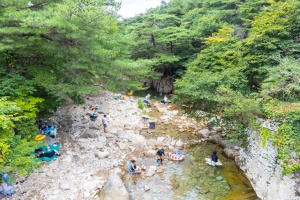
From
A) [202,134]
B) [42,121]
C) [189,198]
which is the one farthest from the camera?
[202,134]

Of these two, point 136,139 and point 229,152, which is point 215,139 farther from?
point 136,139

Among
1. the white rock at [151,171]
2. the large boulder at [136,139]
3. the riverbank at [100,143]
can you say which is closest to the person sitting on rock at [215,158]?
the riverbank at [100,143]

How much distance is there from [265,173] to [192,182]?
2.74 metres

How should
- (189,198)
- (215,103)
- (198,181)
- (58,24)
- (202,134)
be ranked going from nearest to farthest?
(58,24) < (189,198) < (198,181) < (215,103) < (202,134)

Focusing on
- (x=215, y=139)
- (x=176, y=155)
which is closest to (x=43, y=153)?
(x=176, y=155)

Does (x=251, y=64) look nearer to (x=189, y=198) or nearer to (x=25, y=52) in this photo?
(x=189, y=198)

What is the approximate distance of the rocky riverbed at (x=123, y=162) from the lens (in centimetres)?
742

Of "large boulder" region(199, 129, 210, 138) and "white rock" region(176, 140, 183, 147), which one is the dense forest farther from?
"white rock" region(176, 140, 183, 147)

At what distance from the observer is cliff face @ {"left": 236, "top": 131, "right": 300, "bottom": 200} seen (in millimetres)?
6176

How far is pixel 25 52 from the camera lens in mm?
8695

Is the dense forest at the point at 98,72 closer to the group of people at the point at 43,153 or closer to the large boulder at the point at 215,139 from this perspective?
the group of people at the point at 43,153

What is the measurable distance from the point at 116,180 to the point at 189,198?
2788 millimetres

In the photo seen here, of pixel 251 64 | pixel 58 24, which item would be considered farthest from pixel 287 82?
pixel 58 24

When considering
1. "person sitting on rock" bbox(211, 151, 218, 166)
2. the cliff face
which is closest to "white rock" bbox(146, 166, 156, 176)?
"person sitting on rock" bbox(211, 151, 218, 166)
